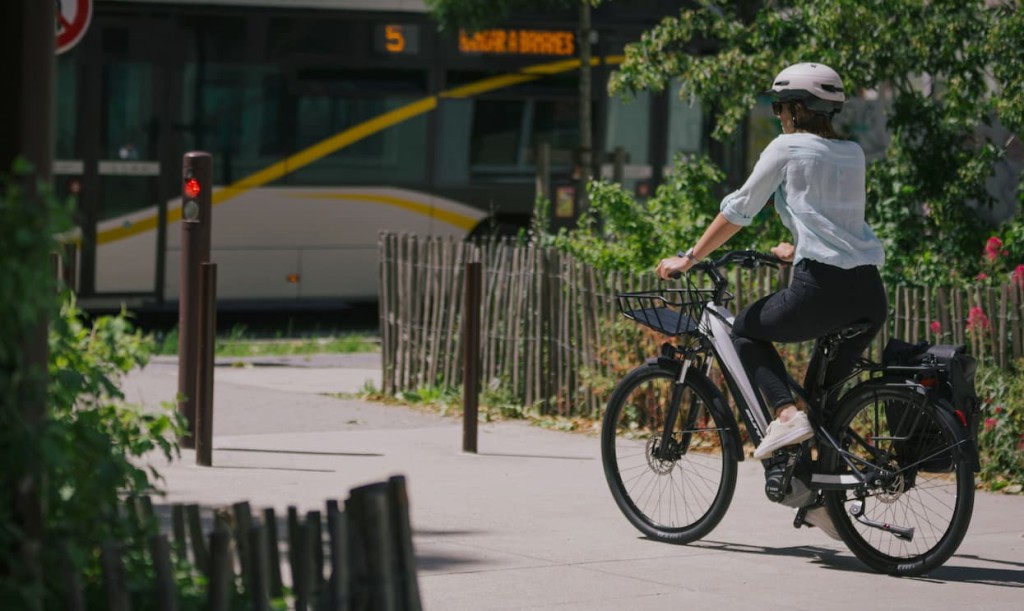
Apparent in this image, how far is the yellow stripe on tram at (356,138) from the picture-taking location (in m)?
16.5

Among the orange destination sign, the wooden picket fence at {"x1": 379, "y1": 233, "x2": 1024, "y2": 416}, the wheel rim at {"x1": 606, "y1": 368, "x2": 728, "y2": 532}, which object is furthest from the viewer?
the orange destination sign

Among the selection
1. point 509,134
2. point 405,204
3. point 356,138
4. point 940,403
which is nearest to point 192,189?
point 940,403

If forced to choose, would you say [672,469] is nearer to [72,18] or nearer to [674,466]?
[674,466]

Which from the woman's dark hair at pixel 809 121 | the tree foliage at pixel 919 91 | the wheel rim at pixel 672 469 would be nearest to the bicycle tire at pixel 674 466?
the wheel rim at pixel 672 469

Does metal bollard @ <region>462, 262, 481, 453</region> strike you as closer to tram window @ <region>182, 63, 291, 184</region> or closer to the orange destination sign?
tram window @ <region>182, 63, 291, 184</region>

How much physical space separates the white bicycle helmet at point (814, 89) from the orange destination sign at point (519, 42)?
11691mm

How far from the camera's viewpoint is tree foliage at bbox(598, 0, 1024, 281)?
10.9m

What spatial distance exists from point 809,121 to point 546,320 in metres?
4.32

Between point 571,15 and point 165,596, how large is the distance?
15398mm

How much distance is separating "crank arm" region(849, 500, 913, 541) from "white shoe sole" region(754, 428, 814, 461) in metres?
0.30

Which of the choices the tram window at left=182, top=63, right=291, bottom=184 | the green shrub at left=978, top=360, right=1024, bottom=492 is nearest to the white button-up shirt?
the green shrub at left=978, top=360, right=1024, bottom=492

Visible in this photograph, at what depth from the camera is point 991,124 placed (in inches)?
443

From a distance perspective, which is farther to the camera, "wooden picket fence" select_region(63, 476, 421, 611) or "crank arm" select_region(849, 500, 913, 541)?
"crank arm" select_region(849, 500, 913, 541)

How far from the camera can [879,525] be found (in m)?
6.29
